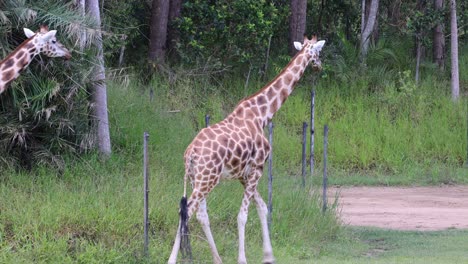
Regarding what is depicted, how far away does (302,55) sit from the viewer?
11.3m

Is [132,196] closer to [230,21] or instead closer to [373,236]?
[373,236]

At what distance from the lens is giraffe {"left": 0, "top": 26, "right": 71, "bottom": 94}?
34.1 ft

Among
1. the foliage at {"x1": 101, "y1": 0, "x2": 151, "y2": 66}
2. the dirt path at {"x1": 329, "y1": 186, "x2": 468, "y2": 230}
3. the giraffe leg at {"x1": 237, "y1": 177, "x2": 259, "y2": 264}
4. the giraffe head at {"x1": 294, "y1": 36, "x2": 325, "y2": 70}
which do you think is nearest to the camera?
the giraffe leg at {"x1": 237, "y1": 177, "x2": 259, "y2": 264}

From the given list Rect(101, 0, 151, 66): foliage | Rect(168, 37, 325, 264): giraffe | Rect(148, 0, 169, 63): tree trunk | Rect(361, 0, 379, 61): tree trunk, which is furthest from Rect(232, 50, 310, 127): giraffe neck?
Rect(361, 0, 379, 61): tree trunk

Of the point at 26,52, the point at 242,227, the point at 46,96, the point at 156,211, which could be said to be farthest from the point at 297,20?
the point at 242,227

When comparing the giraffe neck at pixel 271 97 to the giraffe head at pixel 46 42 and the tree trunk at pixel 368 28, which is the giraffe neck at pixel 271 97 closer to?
the giraffe head at pixel 46 42

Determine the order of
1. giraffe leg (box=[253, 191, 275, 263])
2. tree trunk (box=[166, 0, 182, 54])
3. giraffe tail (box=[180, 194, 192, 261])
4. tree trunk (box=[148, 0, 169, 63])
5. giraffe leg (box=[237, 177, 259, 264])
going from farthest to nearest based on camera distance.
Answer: tree trunk (box=[166, 0, 182, 54]) < tree trunk (box=[148, 0, 169, 63]) < giraffe leg (box=[253, 191, 275, 263]) < giraffe leg (box=[237, 177, 259, 264]) < giraffe tail (box=[180, 194, 192, 261])

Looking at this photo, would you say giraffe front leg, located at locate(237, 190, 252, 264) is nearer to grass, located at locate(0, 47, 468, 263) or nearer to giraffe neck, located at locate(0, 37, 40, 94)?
grass, located at locate(0, 47, 468, 263)

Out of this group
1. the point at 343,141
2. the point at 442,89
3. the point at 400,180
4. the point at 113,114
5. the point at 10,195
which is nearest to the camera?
the point at 10,195

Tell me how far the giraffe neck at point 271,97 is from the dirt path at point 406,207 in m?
3.54

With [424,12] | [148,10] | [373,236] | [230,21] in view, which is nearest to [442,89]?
[424,12]

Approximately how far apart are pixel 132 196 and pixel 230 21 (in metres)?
11.1

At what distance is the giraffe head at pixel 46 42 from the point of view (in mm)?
10516

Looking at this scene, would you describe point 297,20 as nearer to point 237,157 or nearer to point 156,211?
point 156,211
